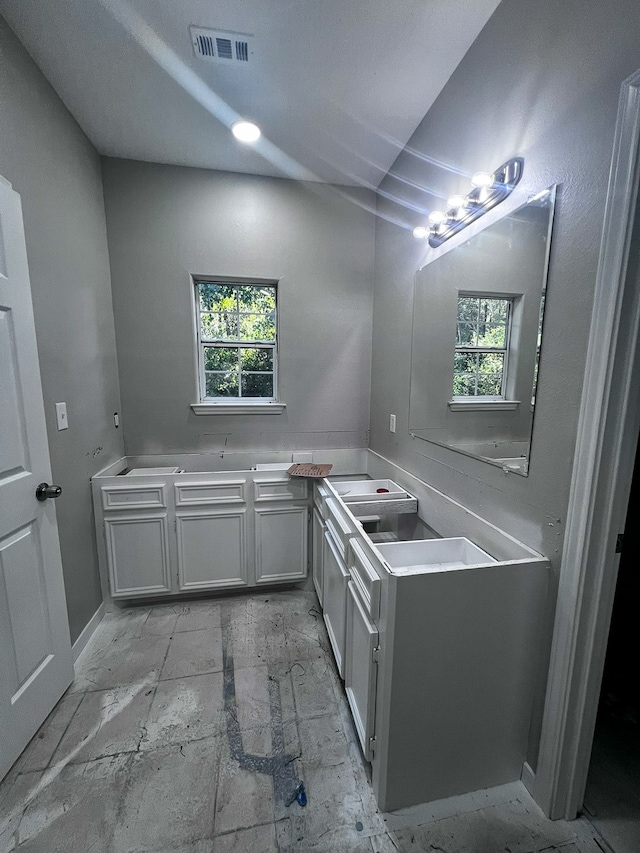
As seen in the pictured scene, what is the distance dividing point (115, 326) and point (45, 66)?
122 cm

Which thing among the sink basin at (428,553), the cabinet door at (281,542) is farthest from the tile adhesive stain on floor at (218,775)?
the sink basin at (428,553)

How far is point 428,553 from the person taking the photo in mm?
1411

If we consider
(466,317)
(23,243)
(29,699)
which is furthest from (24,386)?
(466,317)

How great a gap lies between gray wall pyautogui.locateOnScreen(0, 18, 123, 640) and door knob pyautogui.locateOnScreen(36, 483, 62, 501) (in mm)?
247

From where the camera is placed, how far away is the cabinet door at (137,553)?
211 cm

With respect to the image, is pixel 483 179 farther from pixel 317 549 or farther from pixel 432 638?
pixel 317 549

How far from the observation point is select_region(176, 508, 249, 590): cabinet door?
220 cm

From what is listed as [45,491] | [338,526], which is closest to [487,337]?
[338,526]

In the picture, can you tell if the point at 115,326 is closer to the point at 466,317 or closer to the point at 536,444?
the point at 466,317

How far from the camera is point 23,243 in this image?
4.55ft

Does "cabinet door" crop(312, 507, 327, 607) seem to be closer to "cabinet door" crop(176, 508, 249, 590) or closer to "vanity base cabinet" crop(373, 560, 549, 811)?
"cabinet door" crop(176, 508, 249, 590)

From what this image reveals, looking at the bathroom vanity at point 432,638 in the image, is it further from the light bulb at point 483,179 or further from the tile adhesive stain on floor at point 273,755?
the light bulb at point 483,179

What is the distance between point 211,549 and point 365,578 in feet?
4.39

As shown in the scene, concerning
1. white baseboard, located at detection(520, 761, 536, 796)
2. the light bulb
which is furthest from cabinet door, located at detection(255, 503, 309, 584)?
the light bulb
